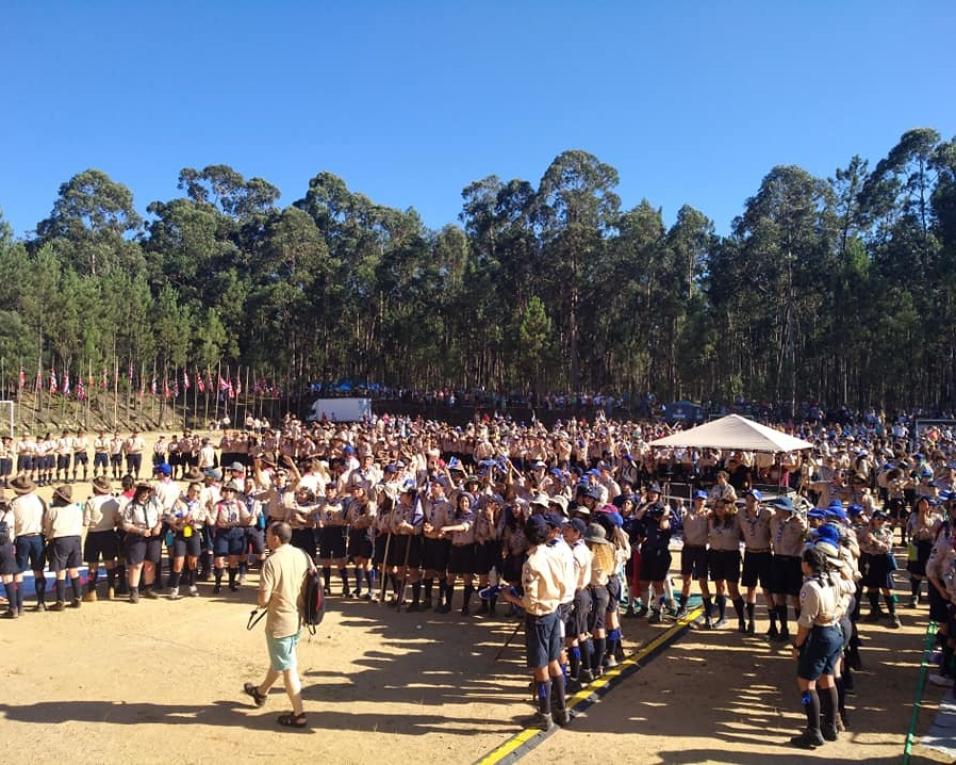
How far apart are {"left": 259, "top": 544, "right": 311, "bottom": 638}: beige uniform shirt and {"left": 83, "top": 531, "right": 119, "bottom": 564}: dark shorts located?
562cm

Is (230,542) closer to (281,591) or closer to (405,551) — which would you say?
(405,551)

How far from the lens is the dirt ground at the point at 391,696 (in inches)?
244

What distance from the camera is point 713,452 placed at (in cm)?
1967

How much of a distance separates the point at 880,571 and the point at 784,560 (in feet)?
5.89

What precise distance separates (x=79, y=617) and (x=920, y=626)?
1134 cm

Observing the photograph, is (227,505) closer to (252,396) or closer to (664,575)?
(664,575)

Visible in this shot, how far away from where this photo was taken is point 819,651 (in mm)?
6066

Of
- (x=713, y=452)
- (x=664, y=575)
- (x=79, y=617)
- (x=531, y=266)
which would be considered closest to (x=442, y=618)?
(x=664, y=575)

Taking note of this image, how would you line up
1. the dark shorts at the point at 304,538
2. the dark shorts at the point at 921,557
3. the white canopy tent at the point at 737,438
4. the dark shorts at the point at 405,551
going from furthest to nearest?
1. the white canopy tent at the point at 737,438
2. the dark shorts at the point at 304,538
3. the dark shorts at the point at 405,551
4. the dark shorts at the point at 921,557

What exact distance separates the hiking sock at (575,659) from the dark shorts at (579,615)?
24 centimetres

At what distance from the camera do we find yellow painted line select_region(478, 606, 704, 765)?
609 cm

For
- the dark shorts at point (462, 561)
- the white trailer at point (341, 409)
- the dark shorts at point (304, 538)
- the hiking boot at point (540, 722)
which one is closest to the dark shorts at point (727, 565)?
the dark shorts at point (462, 561)

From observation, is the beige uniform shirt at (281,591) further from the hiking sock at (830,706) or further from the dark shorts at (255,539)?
the dark shorts at (255,539)

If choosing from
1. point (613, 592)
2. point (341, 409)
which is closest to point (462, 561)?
point (613, 592)
